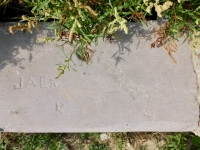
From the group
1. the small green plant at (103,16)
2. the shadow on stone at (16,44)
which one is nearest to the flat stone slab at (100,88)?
the shadow on stone at (16,44)

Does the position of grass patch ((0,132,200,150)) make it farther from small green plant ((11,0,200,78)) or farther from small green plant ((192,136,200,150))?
small green plant ((11,0,200,78))

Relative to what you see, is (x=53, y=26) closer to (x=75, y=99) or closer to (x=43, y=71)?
(x=43, y=71)

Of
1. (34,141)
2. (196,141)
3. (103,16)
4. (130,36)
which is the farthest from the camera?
(34,141)

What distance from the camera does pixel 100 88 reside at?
2102 mm

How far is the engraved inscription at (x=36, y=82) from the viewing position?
2.13m

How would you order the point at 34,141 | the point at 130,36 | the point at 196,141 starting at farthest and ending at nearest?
the point at 34,141 → the point at 196,141 → the point at 130,36

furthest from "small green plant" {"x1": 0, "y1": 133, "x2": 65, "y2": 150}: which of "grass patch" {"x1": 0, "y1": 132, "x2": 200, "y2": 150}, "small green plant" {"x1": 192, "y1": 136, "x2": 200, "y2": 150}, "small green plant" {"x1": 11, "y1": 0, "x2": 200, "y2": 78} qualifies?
"small green plant" {"x1": 192, "y1": 136, "x2": 200, "y2": 150}

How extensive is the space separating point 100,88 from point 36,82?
0.41 m

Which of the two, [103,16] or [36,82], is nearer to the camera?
[103,16]

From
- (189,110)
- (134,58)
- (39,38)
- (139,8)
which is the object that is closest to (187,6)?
(139,8)

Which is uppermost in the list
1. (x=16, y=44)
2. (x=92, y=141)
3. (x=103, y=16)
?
(x=103, y=16)

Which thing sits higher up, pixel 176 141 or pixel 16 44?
pixel 16 44

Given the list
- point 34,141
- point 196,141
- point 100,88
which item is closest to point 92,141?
point 34,141

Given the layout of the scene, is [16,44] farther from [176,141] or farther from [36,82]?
[176,141]
